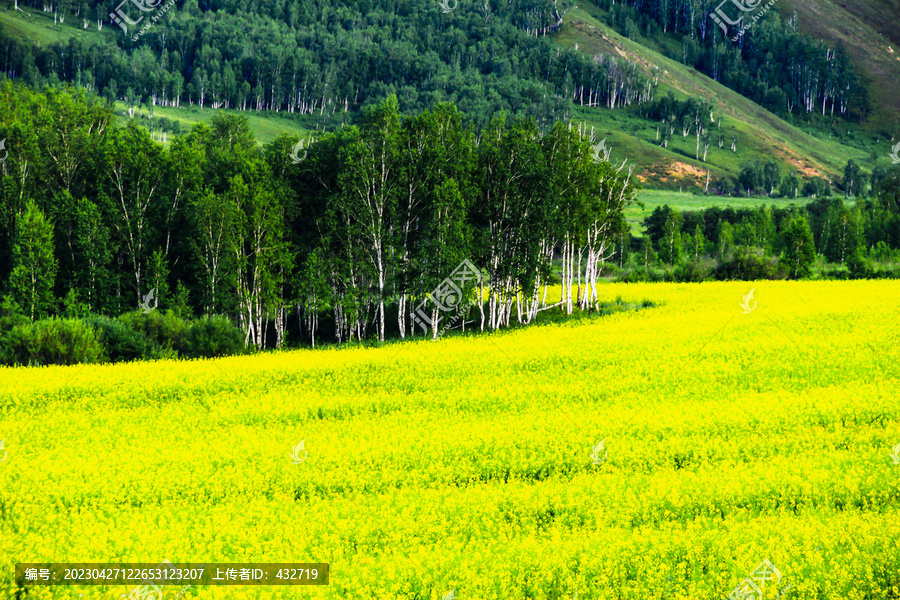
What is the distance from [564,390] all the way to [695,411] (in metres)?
5.16

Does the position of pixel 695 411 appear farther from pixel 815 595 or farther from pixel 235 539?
pixel 235 539

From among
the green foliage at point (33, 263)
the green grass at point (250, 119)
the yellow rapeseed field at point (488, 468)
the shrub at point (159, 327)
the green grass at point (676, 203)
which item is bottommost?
the yellow rapeseed field at point (488, 468)

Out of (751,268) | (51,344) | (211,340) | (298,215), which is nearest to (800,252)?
(751,268)

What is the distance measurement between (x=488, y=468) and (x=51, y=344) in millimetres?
25946

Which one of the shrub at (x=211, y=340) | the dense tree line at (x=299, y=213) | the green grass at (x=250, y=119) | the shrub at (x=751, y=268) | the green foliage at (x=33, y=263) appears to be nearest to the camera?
the shrub at (x=211, y=340)

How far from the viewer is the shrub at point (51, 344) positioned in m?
33.3

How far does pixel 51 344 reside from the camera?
3338 cm

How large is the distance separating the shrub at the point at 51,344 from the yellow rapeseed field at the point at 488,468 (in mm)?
2840

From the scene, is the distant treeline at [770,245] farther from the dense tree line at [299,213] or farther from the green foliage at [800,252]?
the dense tree line at [299,213]

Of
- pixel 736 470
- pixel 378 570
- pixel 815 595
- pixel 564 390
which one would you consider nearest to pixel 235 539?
pixel 378 570

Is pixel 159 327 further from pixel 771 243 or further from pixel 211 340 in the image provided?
pixel 771 243

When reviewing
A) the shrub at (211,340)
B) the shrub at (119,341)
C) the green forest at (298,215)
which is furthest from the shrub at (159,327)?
the green forest at (298,215)

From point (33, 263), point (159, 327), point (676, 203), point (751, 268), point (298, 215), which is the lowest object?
point (159, 327)

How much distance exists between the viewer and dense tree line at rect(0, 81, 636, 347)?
4200cm
